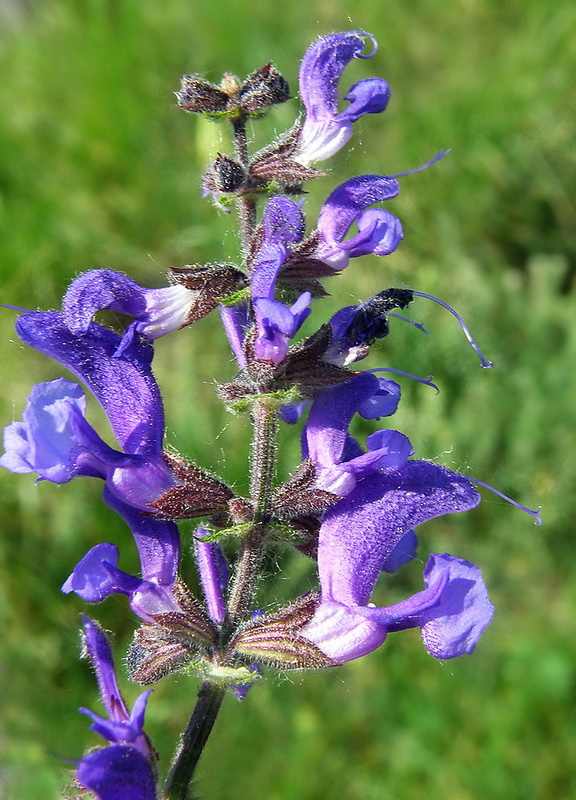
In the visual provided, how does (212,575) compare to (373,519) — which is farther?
(212,575)

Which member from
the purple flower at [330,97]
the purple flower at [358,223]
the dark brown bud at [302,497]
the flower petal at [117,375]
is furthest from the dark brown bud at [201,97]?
the dark brown bud at [302,497]

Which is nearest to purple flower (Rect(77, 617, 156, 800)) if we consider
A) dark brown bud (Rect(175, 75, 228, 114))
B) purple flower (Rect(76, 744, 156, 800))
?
purple flower (Rect(76, 744, 156, 800))

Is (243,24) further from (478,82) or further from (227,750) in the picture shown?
(227,750)

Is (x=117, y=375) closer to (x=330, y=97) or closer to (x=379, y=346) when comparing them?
(x=330, y=97)

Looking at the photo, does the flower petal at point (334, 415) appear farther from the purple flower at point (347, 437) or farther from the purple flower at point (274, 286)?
the purple flower at point (274, 286)

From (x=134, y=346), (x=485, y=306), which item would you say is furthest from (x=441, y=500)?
(x=485, y=306)

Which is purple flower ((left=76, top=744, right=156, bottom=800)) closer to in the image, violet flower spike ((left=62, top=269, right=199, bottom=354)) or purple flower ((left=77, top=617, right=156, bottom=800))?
purple flower ((left=77, top=617, right=156, bottom=800))

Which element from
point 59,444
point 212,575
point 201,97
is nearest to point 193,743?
point 212,575
